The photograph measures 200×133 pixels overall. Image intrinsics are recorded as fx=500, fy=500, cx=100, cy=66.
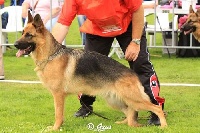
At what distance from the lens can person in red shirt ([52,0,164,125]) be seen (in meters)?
5.62

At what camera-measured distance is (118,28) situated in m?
5.88

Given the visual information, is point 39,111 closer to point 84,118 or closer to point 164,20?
point 84,118

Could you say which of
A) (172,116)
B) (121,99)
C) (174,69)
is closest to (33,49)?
(121,99)

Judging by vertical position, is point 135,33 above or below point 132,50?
above

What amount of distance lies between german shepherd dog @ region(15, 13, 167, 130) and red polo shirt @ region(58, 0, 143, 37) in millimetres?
389

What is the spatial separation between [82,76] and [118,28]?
73cm

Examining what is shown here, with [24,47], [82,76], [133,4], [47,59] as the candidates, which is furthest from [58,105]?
[133,4]

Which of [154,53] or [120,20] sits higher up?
[120,20]

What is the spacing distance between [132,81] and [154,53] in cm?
806

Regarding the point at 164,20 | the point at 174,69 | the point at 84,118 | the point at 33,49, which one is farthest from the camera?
the point at 164,20

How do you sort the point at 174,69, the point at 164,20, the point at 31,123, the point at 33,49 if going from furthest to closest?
the point at 164,20
the point at 174,69
the point at 31,123
the point at 33,49

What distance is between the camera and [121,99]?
5660mm

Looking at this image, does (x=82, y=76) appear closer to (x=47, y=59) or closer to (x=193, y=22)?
(x=47, y=59)

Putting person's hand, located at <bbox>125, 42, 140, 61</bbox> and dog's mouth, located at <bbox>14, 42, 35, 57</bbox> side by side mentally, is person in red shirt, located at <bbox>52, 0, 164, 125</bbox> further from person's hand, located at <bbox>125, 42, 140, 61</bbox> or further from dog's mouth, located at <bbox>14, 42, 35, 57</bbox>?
dog's mouth, located at <bbox>14, 42, 35, 57</bbox>
